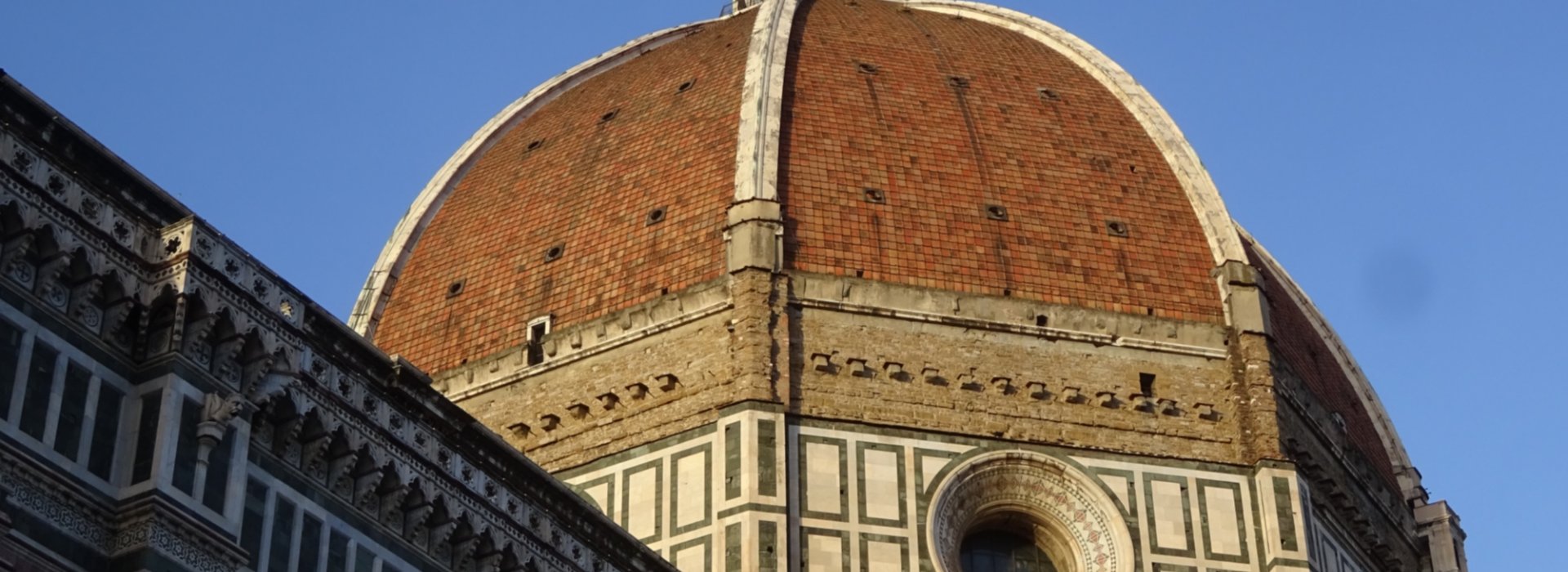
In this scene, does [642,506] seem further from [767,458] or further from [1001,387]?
[1001,387]

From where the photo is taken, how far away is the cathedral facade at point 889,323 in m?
28.2

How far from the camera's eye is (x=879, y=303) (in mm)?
29328

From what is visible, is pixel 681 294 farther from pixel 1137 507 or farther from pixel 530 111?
pixel 530 111

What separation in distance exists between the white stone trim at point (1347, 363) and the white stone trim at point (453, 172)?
8303mm

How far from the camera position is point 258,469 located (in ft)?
56.3

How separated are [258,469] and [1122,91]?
1903 cm

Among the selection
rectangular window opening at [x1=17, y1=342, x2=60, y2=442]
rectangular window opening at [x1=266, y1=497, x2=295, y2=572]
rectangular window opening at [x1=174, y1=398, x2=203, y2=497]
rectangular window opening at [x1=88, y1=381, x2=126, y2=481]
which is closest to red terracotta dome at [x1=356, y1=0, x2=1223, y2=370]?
rectangular window opening at [x1=266, y1=497, x2=295, y2=572]

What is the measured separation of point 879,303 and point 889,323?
239mm

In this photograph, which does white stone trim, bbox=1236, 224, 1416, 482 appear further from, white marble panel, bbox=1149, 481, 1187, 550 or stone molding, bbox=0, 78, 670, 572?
stone molding, bbox=0, 78, 670, 572

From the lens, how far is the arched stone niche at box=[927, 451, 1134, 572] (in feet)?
93.4

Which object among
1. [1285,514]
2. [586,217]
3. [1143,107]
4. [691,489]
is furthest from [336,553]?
[1143,107]

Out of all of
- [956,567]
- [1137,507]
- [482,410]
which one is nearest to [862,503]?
[956,567]

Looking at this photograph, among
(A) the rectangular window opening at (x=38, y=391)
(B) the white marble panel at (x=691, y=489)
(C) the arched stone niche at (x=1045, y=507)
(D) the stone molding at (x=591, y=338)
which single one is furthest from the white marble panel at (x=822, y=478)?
(A) the rectangular window opening at (x=38, y=391)

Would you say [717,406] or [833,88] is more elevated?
[833,88]
